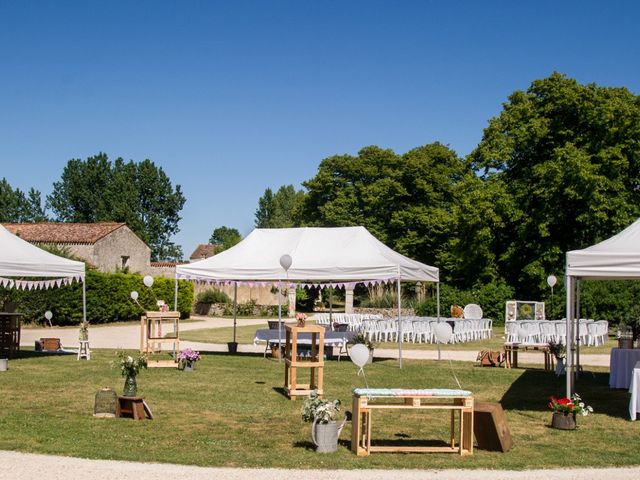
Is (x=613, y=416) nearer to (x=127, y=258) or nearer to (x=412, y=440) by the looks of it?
(x=412, y=440)

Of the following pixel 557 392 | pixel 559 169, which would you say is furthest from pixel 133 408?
pixel 559 169

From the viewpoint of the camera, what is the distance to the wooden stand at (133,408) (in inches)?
445

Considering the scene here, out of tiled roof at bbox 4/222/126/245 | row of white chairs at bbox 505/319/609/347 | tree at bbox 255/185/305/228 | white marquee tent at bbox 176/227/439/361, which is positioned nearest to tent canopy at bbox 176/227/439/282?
white marquee tent at bbox 176/227/439/361

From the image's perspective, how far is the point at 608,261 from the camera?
39.2 ft

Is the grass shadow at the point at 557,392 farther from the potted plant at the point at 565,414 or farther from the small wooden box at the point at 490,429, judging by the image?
the small wooden box at the point at 490,429

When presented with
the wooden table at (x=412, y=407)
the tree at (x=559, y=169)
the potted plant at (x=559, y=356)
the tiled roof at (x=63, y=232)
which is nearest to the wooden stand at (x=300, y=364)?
the wooden table at (x=412, y=407)

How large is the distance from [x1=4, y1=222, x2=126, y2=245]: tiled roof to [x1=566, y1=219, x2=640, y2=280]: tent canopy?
3630cm

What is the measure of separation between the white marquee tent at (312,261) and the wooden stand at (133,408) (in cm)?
839

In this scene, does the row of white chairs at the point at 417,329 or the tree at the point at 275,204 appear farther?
the tree at the point at 275,204

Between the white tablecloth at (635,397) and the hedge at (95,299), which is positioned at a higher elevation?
the hedge at (95,299)

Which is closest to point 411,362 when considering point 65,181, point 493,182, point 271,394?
point 271,394

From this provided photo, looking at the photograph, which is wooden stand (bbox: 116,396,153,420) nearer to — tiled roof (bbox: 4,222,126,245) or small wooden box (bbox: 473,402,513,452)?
small wooden box (bbox: 473,402,513,452)

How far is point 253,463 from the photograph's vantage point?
8.59 metres

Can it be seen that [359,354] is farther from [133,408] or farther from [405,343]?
[405,343]
